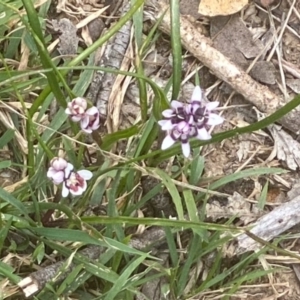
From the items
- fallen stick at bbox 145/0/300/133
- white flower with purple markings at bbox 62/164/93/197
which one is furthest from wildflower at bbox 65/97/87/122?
fallen stick at bbox 145/0/300/133

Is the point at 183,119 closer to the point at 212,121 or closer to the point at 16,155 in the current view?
the point at 212,121

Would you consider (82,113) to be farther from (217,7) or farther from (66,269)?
(217,7)

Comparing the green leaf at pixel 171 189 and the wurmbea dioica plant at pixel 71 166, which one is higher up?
the wurmbea dioica plant at pixel 71 166

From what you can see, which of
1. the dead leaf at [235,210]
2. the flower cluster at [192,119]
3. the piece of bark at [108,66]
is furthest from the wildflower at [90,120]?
the dead leaf at [235,210]

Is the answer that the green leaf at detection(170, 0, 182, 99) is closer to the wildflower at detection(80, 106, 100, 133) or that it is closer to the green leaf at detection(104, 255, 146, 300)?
the wildflower at detection(80, 106, 100, 133)

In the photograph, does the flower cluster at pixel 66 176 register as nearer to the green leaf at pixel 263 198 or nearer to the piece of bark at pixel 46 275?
the piece of bark at pixel 46 275
